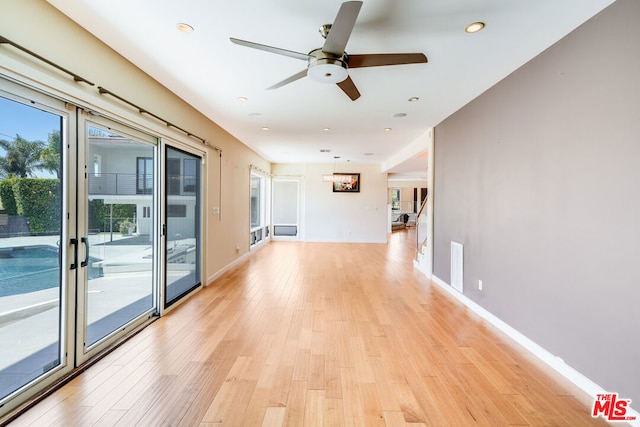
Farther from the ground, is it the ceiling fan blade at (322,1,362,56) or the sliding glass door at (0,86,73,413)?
the ceiling fan blade at (322,1,362,56)

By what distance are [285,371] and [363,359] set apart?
0.69m

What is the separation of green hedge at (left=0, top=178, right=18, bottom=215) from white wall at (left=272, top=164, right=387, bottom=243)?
7906 millimetres

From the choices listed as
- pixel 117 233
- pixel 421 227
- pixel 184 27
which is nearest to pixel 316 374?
pixel 117 233

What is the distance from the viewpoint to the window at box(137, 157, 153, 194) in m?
3.06

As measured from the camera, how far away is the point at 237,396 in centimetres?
A: 194

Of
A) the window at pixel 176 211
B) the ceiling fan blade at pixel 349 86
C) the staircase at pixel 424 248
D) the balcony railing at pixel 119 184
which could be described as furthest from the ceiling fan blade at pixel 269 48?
the staircase at pixel 424 248

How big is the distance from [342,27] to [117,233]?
2774mm

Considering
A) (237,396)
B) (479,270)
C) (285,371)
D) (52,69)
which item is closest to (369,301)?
(479,270)

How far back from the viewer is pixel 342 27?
1797 mm

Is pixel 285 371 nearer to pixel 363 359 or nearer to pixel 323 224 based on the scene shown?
pixel 363 359

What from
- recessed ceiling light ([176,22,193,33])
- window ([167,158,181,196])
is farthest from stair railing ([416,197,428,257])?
recessed ceiling light ([176,22,193,33])

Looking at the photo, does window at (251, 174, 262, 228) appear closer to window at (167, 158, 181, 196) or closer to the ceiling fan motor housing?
window at (167, 158, 181, 196)

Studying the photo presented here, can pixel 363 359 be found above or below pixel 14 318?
below

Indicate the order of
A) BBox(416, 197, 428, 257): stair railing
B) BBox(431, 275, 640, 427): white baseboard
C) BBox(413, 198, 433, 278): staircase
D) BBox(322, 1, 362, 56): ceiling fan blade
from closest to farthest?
BBox(322, 1, 362, 56): ceiling fan blade < BBox(431, 275, 640, 427): white baseboard < BBox(413, 198, 433, 278): staircase < BBox(416, 197, 428, 257): stair railing
